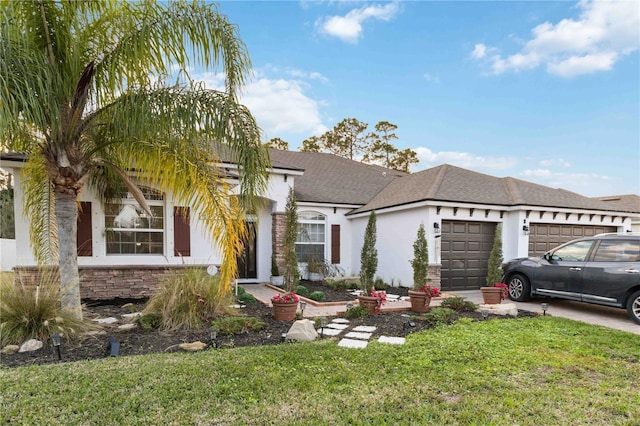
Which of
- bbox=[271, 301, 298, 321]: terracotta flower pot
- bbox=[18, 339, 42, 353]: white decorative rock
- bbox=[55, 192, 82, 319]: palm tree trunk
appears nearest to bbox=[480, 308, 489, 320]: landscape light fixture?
bbox=[271, 301, 298, 321]: terracotta flower pot

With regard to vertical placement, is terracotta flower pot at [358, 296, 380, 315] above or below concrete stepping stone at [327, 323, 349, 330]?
above

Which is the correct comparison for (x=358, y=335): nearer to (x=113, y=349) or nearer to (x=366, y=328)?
(x=366, y=328)

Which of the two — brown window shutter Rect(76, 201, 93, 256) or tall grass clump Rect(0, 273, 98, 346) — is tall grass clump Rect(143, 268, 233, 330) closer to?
tall grass clump Rect(0, 273, 98, 346)

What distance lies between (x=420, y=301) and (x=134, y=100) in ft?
21.3

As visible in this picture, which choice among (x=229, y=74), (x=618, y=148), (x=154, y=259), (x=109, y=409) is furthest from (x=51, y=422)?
(x=618, y=148)

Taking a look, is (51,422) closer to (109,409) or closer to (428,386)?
(109,409)

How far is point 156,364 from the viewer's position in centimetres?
395

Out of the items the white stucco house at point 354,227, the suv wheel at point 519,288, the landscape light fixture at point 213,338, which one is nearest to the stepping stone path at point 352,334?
the landscape light fixture at point 213,338

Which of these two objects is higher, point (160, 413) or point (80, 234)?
point (80, 234)

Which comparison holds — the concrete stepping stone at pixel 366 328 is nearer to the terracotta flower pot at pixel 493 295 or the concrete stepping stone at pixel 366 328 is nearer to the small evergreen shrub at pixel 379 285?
the terracotta flower pot at pixel 493 295

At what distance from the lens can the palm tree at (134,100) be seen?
4.69 meters

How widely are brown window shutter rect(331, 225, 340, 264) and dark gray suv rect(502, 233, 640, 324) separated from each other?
236 inches

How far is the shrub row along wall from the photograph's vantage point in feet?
27.9

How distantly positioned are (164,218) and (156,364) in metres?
6.18
